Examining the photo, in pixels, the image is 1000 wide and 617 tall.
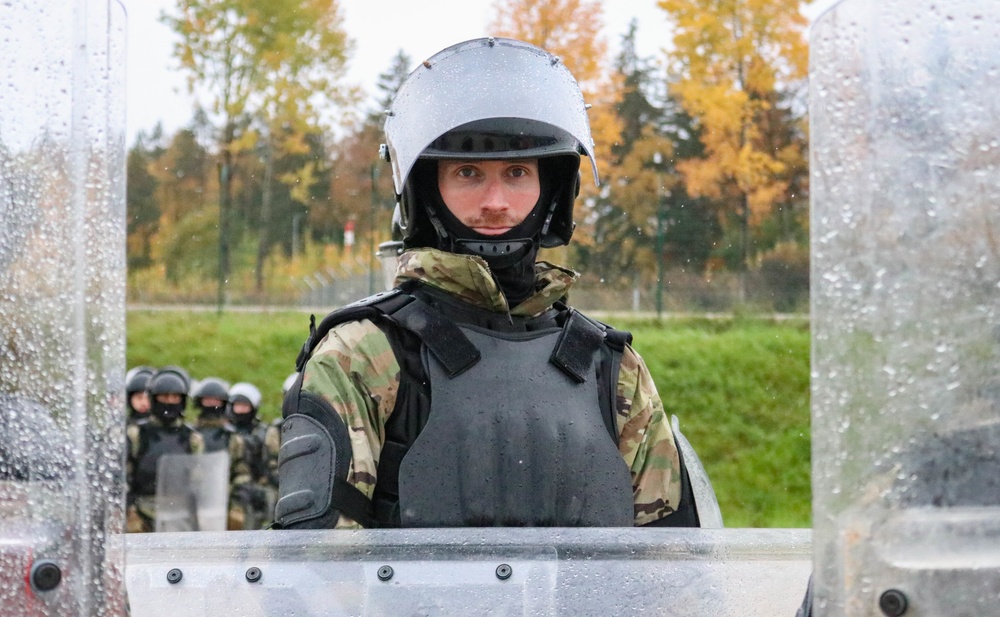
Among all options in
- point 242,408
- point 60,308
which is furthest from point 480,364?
point 242,408

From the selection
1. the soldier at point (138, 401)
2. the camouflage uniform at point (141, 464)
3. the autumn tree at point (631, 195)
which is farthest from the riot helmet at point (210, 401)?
the autumn tree at point (631, 195)

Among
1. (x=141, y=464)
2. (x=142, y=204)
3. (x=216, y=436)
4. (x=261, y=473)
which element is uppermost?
(x=142, y=204)

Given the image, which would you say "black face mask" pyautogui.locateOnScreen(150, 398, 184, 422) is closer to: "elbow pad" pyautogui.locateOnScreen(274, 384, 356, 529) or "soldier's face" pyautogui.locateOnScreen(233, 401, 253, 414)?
"soldier's face" pyautogui.locateOnScreen(233, 401, 253, 414)

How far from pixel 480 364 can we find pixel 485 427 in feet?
0.46

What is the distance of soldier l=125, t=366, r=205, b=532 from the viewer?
9656 millimetres

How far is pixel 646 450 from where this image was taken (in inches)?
99.3

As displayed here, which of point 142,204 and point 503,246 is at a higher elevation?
point 142,204

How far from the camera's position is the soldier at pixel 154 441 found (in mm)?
9656

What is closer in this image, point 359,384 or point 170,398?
point 359,384

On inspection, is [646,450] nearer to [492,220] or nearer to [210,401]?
[492,220]

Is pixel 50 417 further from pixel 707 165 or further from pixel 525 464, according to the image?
pixel 707 165

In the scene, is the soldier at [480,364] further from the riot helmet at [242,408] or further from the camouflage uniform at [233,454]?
the riot helmet at [242,408]

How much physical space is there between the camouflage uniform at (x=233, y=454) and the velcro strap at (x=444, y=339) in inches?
324

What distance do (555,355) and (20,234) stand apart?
136 cm
